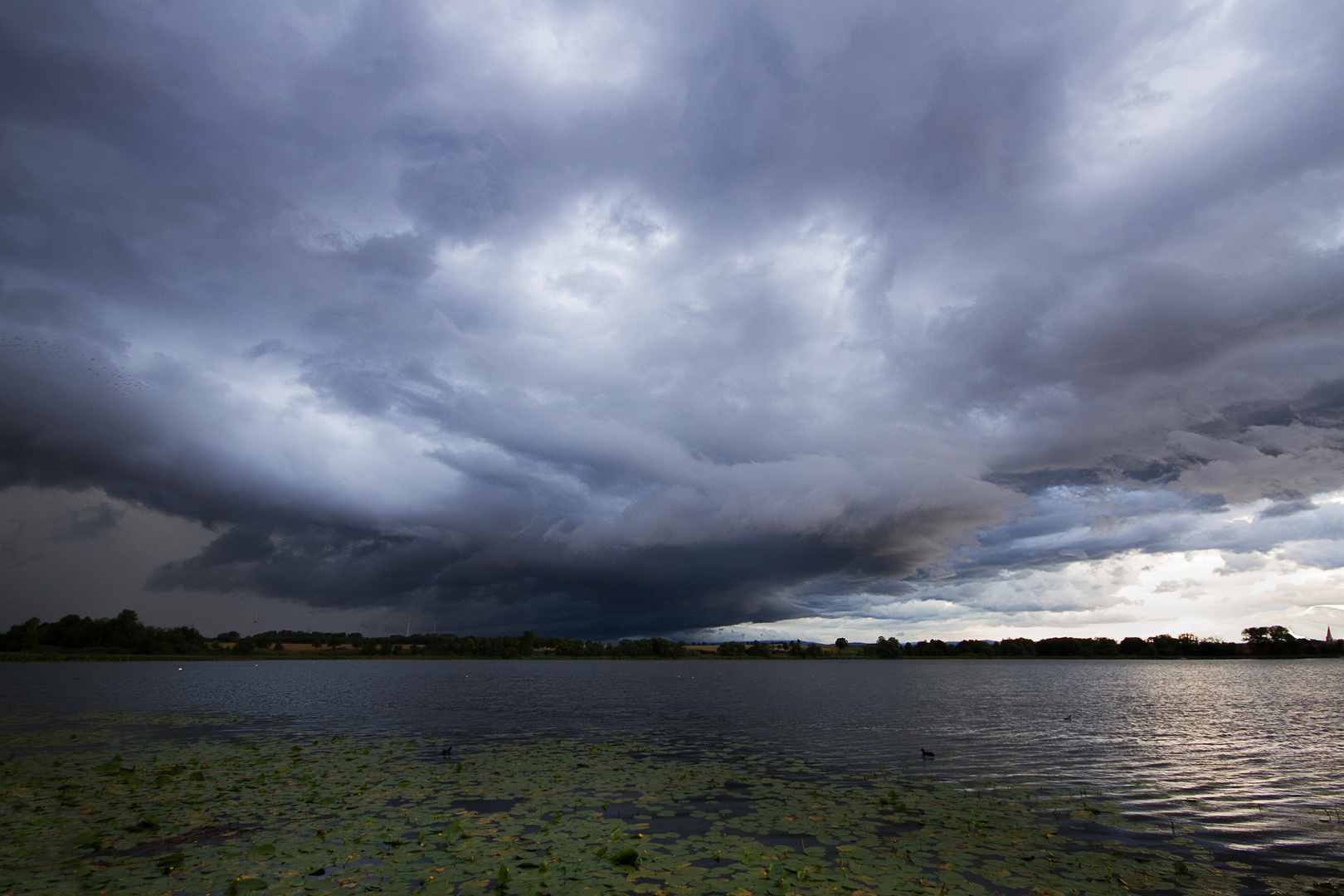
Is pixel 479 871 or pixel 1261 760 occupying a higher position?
pixel 479 871

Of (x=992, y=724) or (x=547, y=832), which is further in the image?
(x=992, y=724)

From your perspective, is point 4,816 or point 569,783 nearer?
point 4,816

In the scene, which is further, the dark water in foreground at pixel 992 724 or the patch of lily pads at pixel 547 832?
the dark water in foreground at pixel 992 724

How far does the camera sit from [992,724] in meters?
48.7

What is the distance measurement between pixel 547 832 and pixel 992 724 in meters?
43.2

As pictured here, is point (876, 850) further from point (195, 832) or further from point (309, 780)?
point (309, 780)

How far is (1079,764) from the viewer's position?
104 feet

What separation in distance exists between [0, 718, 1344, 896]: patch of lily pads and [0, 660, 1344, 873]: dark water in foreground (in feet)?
13.6

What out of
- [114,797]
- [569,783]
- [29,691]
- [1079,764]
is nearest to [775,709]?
[1079,764]

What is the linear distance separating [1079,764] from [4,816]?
137ft

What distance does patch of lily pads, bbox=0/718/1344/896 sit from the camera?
13.6 meters

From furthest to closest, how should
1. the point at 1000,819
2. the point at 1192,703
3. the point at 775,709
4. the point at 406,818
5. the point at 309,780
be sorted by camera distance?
the point at 1192,703
the point at 775,709
the point at 309,780
the point at 1000,819
the point at 406,818

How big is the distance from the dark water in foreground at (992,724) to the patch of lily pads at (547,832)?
4.16 m

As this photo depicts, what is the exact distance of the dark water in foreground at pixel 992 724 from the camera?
2350cm
